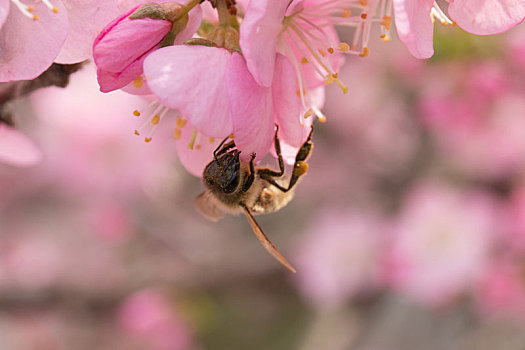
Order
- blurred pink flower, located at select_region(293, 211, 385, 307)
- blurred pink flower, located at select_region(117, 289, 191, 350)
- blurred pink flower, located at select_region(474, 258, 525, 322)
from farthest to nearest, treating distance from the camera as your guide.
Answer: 1. blurred pink flower, located at select_region(117, 289, 191, 350)
2. blurred pink flower, located at select_region(293, 211, 385, 307)
3. blurred pink flower, located at select_region(474, 258, 525, 322)

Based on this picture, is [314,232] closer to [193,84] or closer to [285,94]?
[285,94]

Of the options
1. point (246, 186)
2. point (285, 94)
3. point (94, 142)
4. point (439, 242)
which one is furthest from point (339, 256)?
point (285, 94)

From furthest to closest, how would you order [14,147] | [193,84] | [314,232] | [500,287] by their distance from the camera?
1. [314,232]
2. [500,287]
3. [14,147]
4. [193,84]

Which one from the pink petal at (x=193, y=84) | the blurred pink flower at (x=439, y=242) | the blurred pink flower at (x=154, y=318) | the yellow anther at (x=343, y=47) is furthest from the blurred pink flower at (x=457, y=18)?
the blurred pink flower at (x=154, y=318)

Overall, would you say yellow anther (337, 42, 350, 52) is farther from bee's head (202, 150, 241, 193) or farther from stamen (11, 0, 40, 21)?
stamen (11, 0, 40, 21)

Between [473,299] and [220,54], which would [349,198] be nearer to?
[473,299]

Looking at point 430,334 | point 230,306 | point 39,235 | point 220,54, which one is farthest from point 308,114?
point 39,235

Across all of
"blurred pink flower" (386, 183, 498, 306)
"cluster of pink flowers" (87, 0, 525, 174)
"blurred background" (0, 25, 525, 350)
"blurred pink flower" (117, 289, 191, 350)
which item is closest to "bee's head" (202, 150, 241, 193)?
"cluster of pink flowers" (87, 0, 525, 174)

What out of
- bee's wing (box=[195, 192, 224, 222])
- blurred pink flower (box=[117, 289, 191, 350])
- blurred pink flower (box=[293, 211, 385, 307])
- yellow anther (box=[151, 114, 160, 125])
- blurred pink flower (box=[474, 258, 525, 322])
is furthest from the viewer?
blurred pink flower (box=[117, 289, 191, 350])
